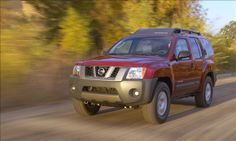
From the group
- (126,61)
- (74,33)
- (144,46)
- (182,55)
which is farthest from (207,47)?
(74,33)

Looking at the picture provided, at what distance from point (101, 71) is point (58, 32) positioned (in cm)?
770

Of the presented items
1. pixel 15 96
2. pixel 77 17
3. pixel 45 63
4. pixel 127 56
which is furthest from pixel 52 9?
pixel 127 56

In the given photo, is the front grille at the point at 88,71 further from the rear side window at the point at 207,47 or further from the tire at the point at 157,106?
the rear side window at the point at 207,47

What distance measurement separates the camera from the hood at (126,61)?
849 centimetres

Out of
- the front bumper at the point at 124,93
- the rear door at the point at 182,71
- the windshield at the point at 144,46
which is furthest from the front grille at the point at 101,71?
the rear door at the point at 182,71

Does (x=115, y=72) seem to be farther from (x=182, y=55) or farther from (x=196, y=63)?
(x=196, y=63)

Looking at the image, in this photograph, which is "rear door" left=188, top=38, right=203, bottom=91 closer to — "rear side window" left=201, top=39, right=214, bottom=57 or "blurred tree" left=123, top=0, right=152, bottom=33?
"rear side window" left=201, top=39, right=214, bottom=57

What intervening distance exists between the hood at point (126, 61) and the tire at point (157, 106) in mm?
502

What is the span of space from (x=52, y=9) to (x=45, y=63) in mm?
3585

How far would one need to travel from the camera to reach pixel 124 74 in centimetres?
838

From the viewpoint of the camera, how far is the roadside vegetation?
10.9 meters

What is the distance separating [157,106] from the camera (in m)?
8.74

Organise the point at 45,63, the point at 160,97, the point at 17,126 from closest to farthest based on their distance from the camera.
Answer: the point at 17,126
the point at 160,97
the point at 45,63

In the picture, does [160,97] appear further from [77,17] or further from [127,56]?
[77,17]
